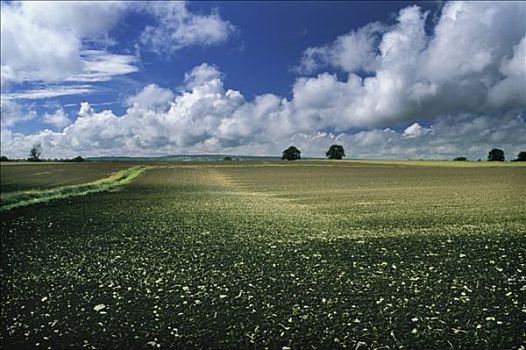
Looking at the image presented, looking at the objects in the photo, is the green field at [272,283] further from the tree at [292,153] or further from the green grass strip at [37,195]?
the tree at [292,153]

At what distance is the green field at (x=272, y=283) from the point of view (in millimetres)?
6285

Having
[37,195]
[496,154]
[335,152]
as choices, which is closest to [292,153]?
[335,152]

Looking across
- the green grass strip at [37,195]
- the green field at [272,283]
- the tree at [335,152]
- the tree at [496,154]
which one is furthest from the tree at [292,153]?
the tree at [496,154]

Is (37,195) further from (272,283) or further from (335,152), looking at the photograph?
(335,152)

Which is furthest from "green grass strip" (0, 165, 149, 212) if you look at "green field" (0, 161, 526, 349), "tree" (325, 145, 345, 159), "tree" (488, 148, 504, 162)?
"tree" (325, 145, 345, 159)

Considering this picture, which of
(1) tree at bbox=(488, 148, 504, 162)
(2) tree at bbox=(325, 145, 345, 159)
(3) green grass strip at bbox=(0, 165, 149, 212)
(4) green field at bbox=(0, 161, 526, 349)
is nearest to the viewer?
(4) green field at bbox=(0, 161, 526, 349)

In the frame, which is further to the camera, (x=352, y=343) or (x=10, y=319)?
(x=10, y=319)

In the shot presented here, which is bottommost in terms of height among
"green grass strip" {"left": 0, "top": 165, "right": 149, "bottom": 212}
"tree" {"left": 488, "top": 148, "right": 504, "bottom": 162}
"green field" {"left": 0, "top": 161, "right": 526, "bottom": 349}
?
"green grass strip" {"left": 0, "top": 165, "right": 149, "bottom": 212}

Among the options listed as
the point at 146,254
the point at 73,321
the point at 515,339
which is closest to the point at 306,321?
the point at 515,339

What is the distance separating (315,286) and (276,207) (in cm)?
1406

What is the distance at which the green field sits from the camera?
6.29m

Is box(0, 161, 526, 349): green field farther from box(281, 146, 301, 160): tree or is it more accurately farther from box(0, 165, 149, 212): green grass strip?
box(281, 146, 301, 160): tree

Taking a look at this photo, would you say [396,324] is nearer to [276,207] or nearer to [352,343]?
[352,343]

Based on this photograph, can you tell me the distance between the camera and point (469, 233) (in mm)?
12820
